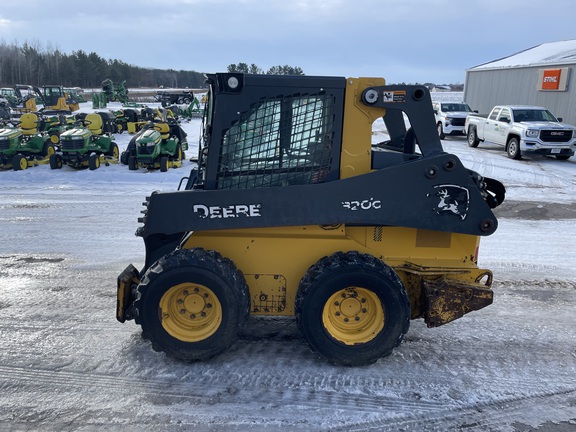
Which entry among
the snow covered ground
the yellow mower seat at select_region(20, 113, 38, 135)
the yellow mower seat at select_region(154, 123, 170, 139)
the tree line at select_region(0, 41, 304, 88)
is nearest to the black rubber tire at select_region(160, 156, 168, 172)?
the yellow mower seat at select_region(154, 123, 170, 139)

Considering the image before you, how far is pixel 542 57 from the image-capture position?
87.7ft

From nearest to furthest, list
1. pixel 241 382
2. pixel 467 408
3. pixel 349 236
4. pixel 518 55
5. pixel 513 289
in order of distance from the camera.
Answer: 1. pixel 467 408
2. pixel 241 382
3. pixel 349 236
4. pixel 513 289
5. pixel 518 55

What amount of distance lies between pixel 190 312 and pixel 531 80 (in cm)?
2681

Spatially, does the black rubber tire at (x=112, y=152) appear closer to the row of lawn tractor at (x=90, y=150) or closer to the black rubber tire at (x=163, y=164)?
the row of lawn tractor at (x=90, y=150)

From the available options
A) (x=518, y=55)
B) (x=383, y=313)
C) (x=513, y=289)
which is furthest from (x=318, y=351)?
(x=518, y=55)

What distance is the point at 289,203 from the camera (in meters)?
4.11

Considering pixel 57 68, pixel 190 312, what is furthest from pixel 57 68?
→ pixel 190 312

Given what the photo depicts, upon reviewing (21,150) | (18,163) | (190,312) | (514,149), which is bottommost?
(190,312)

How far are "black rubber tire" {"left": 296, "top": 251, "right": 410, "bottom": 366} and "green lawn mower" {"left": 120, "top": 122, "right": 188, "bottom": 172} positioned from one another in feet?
34.5

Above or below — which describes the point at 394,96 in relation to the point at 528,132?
below

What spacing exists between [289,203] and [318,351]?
1.31m

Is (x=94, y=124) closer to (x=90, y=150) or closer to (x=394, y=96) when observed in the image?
(x=90, y=150)

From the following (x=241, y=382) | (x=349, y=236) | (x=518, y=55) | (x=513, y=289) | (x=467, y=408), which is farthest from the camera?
(x=518, y=55)

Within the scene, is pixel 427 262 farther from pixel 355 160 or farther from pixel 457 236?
pixel 355 160
